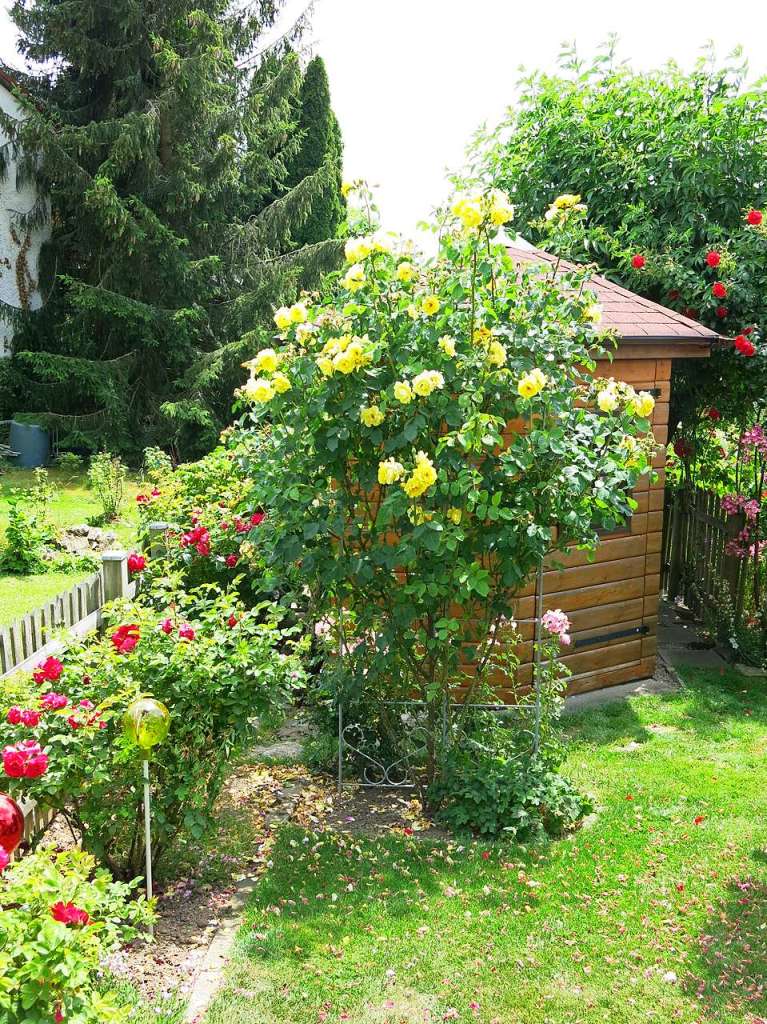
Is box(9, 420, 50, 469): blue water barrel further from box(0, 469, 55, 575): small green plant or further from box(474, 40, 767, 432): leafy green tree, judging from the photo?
box(474, 40, 767, 432): leafy green tree

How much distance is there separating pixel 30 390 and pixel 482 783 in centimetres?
1233

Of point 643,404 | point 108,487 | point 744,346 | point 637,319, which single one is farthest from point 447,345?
point 108,487

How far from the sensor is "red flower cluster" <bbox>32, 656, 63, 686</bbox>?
342cm

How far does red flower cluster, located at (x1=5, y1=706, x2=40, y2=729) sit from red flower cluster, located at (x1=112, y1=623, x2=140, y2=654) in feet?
1.58

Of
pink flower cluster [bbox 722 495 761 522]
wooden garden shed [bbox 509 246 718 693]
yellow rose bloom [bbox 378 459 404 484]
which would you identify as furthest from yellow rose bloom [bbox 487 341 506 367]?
pink flower cluster [bbox 722 495 761 522]

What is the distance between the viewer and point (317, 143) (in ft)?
62.2

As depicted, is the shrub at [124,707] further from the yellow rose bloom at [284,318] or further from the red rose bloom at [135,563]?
the yellow rose bloom at [284,318]

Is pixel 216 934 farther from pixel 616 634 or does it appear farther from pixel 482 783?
pixel 616 634

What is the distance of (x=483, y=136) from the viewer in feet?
33.0

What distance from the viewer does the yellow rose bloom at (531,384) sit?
3891 millimetres

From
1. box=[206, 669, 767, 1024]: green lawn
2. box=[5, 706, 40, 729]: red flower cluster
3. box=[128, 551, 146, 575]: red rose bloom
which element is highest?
box=[128, 551, 146, 575]: red rose bloom

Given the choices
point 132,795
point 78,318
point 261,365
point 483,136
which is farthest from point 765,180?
point 78,318

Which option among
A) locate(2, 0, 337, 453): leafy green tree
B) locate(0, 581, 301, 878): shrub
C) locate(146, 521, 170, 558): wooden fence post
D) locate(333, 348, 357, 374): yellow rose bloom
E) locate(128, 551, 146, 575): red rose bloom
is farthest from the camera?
locate(2, 0, 337, 453): leafy green tree

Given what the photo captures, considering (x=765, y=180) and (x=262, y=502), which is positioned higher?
(x=765, y=180)
